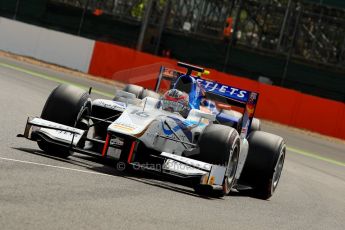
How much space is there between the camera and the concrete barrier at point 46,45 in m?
37.0

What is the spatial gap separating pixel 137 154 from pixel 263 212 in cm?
179

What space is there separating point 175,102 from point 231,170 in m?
1.39

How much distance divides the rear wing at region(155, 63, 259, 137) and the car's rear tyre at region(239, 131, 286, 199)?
16.9 inches

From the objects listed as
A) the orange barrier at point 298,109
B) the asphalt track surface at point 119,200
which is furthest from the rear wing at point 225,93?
the orange barrier at point 298,109

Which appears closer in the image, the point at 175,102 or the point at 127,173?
the point at 127,173

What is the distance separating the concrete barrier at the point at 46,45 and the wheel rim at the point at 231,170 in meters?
25.1

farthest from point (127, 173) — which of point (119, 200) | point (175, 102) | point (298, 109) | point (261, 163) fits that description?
point (298, 109)

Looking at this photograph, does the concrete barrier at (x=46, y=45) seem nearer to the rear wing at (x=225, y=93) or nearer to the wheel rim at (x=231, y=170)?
the rear wing at (x=225, y=93)

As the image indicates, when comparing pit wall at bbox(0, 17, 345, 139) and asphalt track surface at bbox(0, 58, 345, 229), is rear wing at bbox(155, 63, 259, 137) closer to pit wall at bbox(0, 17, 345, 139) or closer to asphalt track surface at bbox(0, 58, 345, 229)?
asphalt track surface at bbox(0, 58, 345, 229)

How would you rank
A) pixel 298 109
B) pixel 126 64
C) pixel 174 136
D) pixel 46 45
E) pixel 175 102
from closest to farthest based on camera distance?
1. pixel 174 136
2. pixel 175 102
3. pixel 298 109
4. pixel 126 64
5. pixel 46 45

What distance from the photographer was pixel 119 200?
9.09 metres

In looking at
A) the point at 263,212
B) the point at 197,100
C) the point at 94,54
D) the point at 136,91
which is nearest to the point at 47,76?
the point at 94,54

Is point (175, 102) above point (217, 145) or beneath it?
above

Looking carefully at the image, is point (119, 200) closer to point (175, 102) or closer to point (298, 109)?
point (175, 102)
